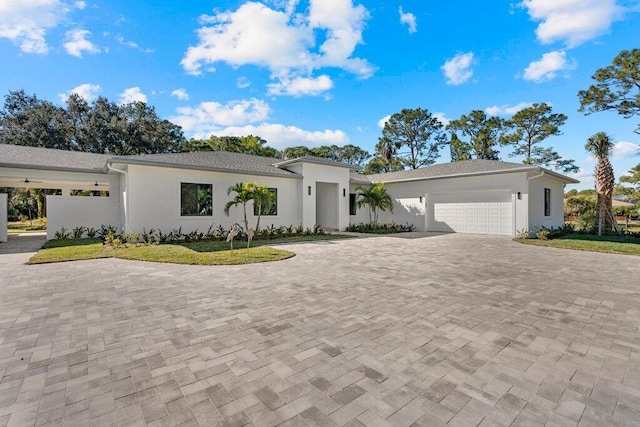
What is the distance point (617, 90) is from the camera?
723 inches

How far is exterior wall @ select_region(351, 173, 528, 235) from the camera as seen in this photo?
552 inches

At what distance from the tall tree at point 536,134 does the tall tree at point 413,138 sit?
302 inches

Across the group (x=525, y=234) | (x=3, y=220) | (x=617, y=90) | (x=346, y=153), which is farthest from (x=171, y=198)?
(x=346, y=153)

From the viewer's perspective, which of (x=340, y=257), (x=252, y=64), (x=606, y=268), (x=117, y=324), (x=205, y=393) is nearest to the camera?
(x=205, y=393)

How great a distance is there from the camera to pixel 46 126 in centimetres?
2603

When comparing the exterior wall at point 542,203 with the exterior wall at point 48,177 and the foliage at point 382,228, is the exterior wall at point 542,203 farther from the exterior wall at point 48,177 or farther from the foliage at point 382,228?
the exterior wall at point 48,177

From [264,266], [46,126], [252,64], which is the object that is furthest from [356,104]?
[46,126]

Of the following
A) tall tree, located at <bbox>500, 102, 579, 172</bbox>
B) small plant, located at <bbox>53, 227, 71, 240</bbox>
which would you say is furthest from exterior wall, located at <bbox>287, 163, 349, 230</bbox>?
tall tree, located at <bbox>500, 102, 579, 172</bbox>

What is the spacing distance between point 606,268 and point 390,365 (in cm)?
777

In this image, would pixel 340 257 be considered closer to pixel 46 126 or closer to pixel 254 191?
pixel 254 191

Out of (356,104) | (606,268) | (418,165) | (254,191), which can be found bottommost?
(606,268)

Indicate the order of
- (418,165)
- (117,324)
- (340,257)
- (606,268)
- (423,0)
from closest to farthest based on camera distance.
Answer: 1. (117,324)
2. (606,268)
3. (340,257)
4. (423,0)
5. (418,165)

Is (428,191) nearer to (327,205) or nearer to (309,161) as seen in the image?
(327,205)

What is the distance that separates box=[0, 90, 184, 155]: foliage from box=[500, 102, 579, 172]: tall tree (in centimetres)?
3364
